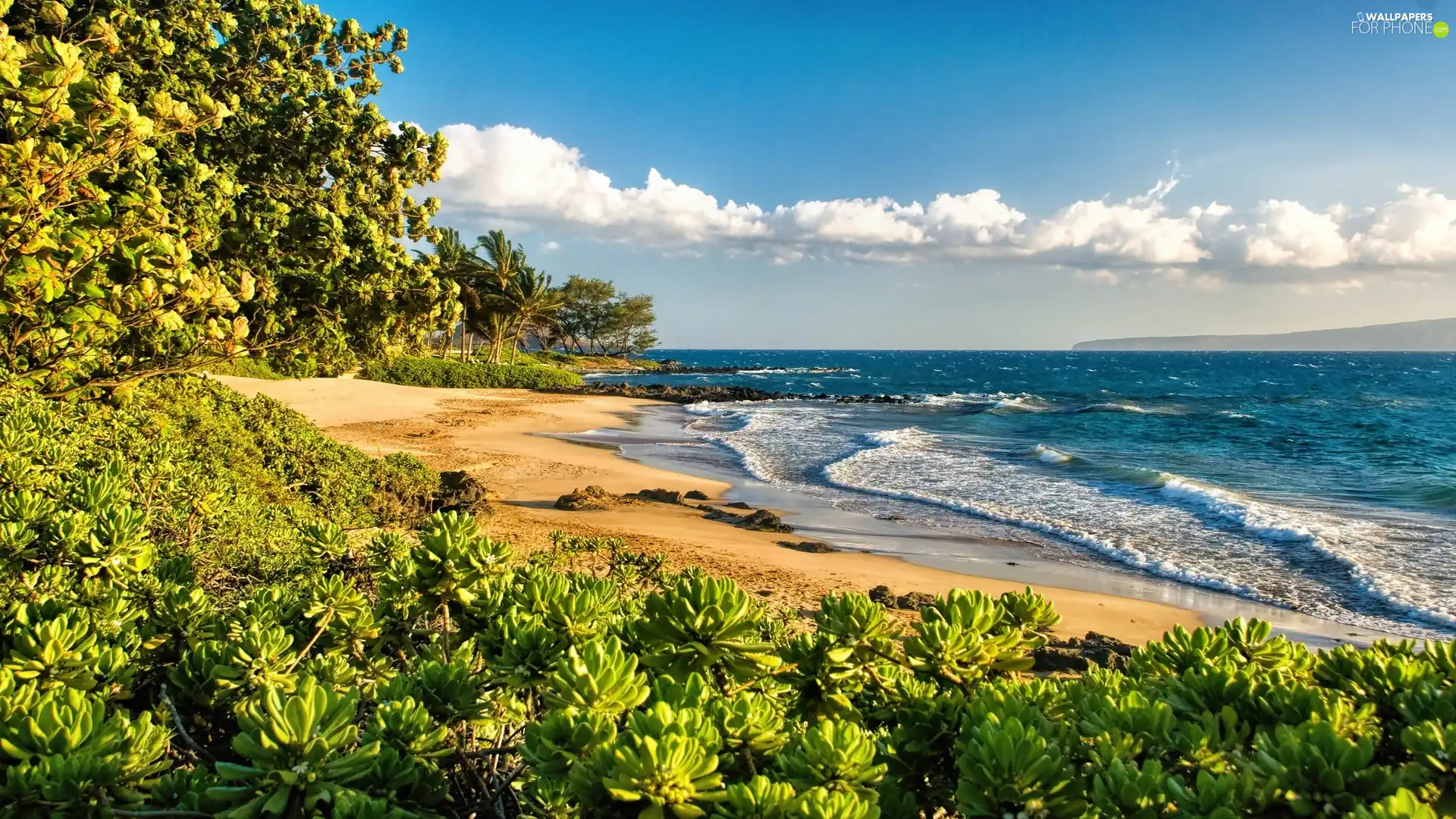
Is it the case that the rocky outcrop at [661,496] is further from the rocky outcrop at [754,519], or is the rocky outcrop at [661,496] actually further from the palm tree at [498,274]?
the palm tree at [498,274]

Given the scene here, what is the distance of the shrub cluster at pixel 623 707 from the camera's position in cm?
141

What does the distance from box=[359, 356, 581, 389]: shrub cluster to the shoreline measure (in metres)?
14.2

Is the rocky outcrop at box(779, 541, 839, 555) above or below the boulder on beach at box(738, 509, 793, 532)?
below

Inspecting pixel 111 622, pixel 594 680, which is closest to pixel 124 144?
pixel 111 622

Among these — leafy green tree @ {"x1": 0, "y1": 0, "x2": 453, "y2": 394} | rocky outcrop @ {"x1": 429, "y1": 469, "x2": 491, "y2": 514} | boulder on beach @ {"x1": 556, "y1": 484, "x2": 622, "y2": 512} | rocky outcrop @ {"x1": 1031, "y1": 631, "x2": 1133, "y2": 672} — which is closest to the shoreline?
boulder on beach @ {"x1": 556, "y1": 484, "x2": 622, "y2": 512}

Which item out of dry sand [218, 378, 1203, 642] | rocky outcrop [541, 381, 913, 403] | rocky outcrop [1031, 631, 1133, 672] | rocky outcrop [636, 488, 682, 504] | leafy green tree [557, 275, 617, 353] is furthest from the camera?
leafy green tree [557, 275, 617, 353]

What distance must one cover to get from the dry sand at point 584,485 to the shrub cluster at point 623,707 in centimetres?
667

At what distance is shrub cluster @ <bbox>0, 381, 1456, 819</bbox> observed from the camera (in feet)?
4.61

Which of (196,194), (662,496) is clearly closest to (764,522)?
(662,496)

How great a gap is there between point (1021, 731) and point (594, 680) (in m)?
0.89

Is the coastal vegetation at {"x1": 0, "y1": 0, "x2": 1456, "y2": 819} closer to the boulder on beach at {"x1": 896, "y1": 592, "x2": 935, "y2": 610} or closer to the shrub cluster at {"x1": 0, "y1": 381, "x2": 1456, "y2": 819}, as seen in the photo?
the shrub cluster at {"x1": 0, "y1": 381, "x2": 1456, "y2": 819}

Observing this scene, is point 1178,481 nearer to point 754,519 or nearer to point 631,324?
point 754,519

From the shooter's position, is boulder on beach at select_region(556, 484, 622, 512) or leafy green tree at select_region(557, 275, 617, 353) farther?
leafy green tree at select_region(557, 275, 617, 353)

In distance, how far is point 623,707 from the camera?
5.28ft
